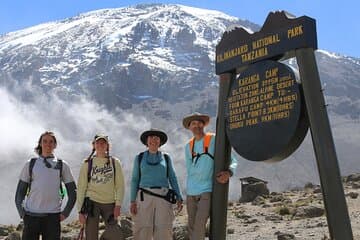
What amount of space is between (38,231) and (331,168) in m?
3.69

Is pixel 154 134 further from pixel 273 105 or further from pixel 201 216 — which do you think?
pixel 273 105

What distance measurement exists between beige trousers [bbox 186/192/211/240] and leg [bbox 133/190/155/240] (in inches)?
20.5

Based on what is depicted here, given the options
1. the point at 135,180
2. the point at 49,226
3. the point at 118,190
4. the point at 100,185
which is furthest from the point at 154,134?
the point at 49,226

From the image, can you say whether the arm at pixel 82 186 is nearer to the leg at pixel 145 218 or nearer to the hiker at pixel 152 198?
the hiker at pixel 152 198

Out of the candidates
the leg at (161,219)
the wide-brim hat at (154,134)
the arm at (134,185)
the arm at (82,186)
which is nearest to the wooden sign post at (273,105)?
the leg at (161,219)

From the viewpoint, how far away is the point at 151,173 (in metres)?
8.12

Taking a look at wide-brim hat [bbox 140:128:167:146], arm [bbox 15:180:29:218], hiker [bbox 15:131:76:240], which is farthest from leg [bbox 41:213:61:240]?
Answer: wide-brim hat [bbox 140:128:167:146]

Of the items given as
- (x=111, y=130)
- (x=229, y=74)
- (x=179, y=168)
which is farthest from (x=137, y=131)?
(x=229, y=74)

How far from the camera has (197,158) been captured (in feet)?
27.2

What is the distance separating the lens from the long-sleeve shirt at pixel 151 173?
26.6 ft

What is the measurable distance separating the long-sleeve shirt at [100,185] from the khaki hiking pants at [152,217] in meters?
0.36

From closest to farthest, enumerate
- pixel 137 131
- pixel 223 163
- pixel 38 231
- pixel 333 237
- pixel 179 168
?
pixel 333 237
pixel 38 231
pixel 223 163
pixel 179 168
pixel 137 131

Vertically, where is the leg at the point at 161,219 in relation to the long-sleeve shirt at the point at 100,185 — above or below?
below

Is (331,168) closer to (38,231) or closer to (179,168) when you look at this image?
(38,231)
